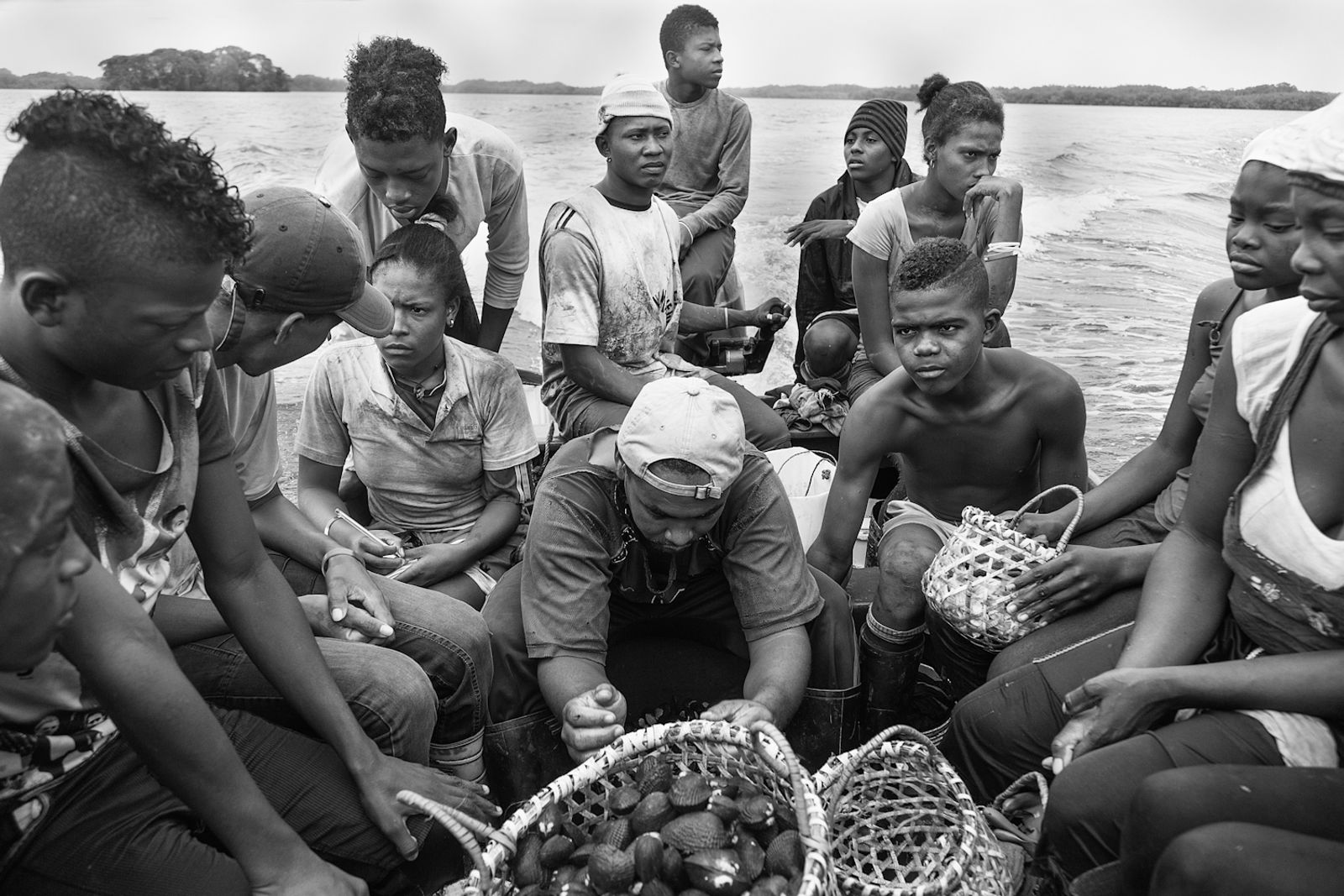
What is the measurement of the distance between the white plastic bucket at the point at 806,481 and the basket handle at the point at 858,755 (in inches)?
54.9

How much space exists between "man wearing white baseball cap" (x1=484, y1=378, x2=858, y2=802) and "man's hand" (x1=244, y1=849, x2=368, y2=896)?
0.53m

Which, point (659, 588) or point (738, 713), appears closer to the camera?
point (738, 713)

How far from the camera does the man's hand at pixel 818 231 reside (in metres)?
4.72

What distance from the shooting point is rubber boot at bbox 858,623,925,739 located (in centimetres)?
272

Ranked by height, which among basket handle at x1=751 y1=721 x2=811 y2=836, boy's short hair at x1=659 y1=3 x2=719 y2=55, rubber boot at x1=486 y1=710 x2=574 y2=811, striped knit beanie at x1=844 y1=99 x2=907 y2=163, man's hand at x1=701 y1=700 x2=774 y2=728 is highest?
boy's short hair at x1=659 y1=3 x2=719 y2=55

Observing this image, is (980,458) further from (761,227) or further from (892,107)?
(761,227)

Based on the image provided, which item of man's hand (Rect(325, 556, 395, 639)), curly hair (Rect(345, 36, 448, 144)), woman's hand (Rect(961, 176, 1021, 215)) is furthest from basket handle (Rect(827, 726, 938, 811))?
woman's hand (Rect(961, 176, 1021, 215))

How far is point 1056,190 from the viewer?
970 centimetres

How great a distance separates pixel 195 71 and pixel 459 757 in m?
6.20

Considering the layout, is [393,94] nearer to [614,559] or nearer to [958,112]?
[614,559]

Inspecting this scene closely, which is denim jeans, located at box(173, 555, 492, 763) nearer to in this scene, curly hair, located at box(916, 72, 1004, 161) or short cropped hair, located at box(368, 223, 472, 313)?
short cropped hair, located at box(368, 223, 472, 313)

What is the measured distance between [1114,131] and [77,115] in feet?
35.0

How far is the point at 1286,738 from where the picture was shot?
1.84 metres

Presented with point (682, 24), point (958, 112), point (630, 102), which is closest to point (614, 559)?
point (630, 102)
